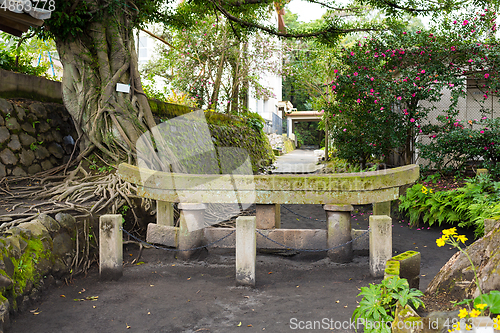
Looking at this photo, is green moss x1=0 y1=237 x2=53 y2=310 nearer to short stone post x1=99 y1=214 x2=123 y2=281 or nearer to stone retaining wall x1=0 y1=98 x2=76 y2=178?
short stone post x1=99 y1=214 x2=123 y2=281

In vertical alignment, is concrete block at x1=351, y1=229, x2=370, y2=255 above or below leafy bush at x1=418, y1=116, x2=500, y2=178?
below

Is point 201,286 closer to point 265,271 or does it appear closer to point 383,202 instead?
point 265,271

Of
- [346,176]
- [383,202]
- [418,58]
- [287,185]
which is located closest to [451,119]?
[418,58]

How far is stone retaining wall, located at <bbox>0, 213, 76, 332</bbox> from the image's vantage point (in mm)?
3556

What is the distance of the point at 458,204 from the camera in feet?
22.0

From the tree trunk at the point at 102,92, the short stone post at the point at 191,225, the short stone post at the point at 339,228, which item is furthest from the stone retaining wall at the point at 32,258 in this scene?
the short stone post at the point at 339,228

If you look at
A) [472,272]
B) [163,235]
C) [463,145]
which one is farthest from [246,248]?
[463,145]

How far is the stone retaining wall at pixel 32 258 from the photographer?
356 centimetres

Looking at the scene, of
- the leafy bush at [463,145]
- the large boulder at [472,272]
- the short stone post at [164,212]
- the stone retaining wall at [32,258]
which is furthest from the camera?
the leafy bush at [463,145]

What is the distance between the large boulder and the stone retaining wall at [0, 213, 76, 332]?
371 centimetres

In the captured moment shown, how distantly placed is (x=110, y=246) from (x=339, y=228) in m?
3.00

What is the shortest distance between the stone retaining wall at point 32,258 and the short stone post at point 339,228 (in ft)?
11.3

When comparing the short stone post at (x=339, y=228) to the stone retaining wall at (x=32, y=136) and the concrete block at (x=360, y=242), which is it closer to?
the concrete block at (x=360, y=242)

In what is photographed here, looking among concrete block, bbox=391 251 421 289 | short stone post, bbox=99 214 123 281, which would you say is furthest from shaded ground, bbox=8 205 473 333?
concrete block, bbox=391 251 421 289
